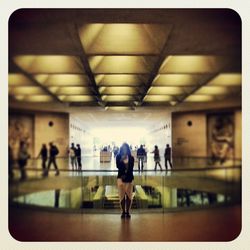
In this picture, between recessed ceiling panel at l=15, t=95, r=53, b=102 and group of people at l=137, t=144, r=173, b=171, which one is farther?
group of people at l=137, t=144, r=173, b=171

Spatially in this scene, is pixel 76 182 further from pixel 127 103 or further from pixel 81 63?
pixel 81 63

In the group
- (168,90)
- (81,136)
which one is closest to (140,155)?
(81,136)

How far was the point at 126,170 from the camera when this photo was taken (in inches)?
164

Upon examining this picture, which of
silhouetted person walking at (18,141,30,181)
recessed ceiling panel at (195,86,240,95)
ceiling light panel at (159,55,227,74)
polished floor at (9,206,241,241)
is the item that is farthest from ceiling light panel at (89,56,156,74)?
polished floor at (9,206,241,241)

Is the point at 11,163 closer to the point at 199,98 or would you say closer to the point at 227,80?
the point at 199,98

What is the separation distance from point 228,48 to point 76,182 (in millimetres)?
2327

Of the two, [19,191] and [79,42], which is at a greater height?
[79,42]

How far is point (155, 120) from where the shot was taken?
168 inches

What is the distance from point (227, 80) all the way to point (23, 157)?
2267mm

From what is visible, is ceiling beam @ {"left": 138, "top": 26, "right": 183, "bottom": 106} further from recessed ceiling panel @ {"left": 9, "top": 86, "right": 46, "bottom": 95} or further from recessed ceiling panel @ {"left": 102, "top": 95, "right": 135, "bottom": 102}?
recessed ceiling panel @ {"left": 9, "top": 86, "right": 46, "bottom": 95}

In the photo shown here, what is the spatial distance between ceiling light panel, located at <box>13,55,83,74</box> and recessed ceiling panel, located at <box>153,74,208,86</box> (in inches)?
42.8

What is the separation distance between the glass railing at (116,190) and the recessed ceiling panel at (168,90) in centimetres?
92

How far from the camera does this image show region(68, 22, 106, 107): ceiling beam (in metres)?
4.07
